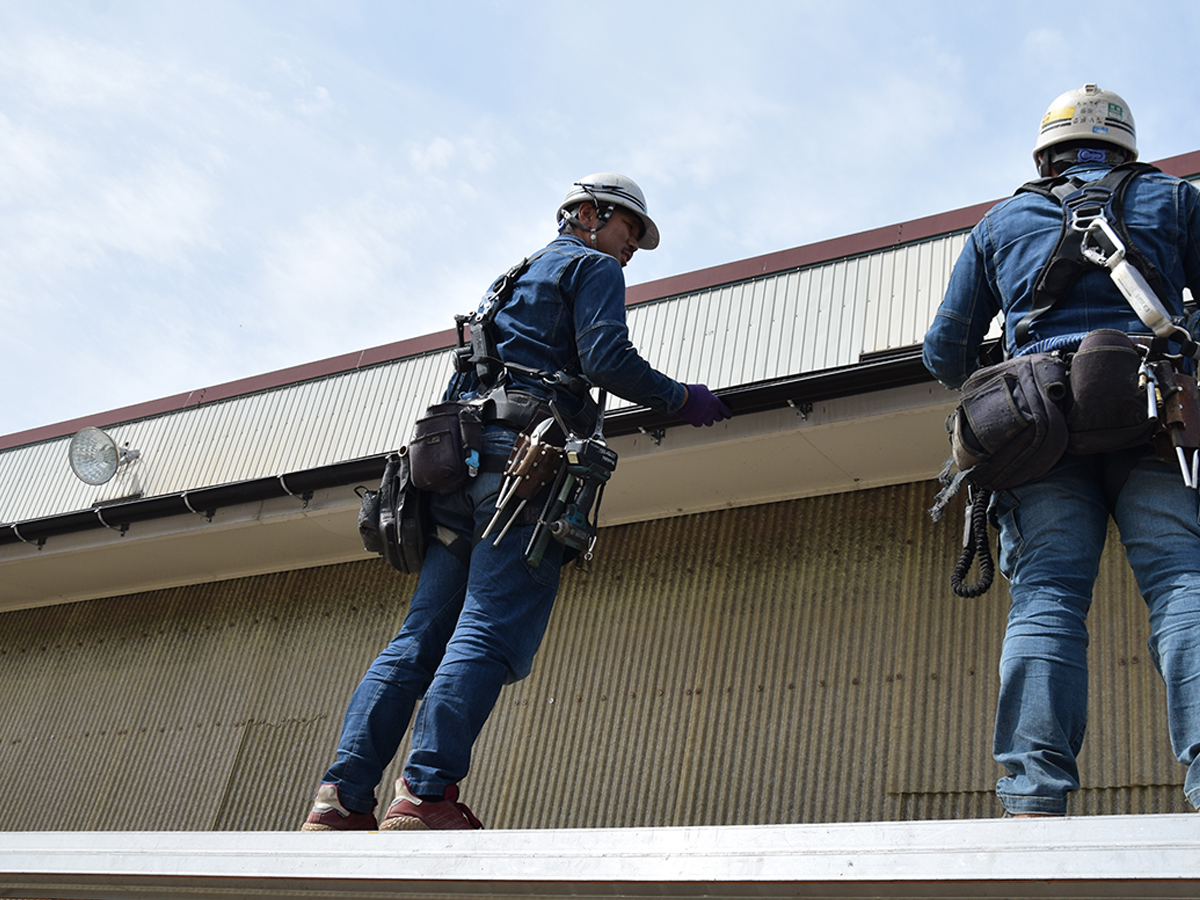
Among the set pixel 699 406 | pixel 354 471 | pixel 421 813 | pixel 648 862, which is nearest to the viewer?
pixel 648 862

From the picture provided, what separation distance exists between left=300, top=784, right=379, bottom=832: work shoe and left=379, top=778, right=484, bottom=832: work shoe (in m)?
0.25

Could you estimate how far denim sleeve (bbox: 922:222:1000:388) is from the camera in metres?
3.65

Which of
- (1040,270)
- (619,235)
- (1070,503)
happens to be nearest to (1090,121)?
(1040,270)

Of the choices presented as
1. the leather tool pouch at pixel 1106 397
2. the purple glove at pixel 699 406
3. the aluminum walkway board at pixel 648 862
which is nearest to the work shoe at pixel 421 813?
the aluminum walkway board at pixel 648 862

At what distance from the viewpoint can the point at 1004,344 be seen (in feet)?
11.7

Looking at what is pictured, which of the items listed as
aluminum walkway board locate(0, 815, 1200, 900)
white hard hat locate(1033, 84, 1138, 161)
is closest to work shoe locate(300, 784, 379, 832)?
aluminum walkway board locate(0, 815, 1200, 900)

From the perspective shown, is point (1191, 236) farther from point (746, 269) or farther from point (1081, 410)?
point (746, 269)

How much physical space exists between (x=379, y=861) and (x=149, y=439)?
259 inches

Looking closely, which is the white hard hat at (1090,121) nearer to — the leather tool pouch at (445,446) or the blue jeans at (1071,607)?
the blue jeans at (1071,607)

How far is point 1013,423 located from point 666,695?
3.44 metres

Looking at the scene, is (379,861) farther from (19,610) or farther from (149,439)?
(19,610)

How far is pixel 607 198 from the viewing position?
4570 millimetres

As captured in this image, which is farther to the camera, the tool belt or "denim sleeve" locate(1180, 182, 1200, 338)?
Answer: "denim sleeve" locate(1180, 182, 1200, 338)

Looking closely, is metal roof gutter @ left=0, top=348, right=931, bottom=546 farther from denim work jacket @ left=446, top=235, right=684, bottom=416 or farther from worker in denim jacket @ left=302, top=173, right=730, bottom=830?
denim work jacket @ left=446, top=235, right=684, bottom=416
